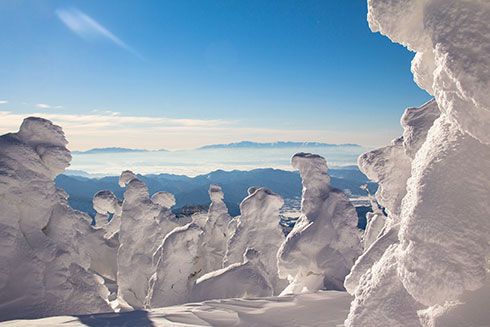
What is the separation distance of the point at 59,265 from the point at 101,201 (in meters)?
25.2

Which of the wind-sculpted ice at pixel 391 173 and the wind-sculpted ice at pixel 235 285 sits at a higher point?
the wind-sculpted ice at pixel 391 173

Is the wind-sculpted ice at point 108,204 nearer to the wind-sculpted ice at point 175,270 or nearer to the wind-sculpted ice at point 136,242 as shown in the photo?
the wind-sculpted ice at point 136,242

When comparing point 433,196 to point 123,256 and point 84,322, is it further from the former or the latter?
point 123,256

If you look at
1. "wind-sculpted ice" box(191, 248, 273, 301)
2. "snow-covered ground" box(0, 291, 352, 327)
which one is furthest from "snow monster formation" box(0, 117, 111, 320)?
"wind-sculpted ice" box(191, 248, 273, 301)

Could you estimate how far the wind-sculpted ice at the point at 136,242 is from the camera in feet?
83.5

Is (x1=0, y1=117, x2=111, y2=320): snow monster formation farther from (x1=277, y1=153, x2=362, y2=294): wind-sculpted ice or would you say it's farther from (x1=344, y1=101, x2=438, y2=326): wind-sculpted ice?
(x1=344, y1=101, x2=438, y2=326): wind-sculpted ice

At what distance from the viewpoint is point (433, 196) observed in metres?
3.81

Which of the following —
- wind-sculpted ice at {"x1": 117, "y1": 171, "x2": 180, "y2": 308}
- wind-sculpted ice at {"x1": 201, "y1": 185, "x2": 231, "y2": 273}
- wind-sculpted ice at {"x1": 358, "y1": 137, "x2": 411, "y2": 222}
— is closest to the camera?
wind-sculpted ice at {"x1": 358, "y1": 137, "x2": 411, "y2": 222}

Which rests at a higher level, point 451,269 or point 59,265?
point 451,269

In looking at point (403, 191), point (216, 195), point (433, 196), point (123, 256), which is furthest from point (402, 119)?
point (216, 195)

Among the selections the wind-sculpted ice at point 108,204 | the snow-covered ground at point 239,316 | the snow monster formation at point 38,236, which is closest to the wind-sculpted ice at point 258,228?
the snow monster formation at point 38,236

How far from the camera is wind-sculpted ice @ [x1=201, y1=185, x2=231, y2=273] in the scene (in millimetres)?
29766

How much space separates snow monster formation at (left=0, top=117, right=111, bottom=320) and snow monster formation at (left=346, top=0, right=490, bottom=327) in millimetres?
11328

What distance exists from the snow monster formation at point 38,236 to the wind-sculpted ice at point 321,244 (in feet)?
25.0
